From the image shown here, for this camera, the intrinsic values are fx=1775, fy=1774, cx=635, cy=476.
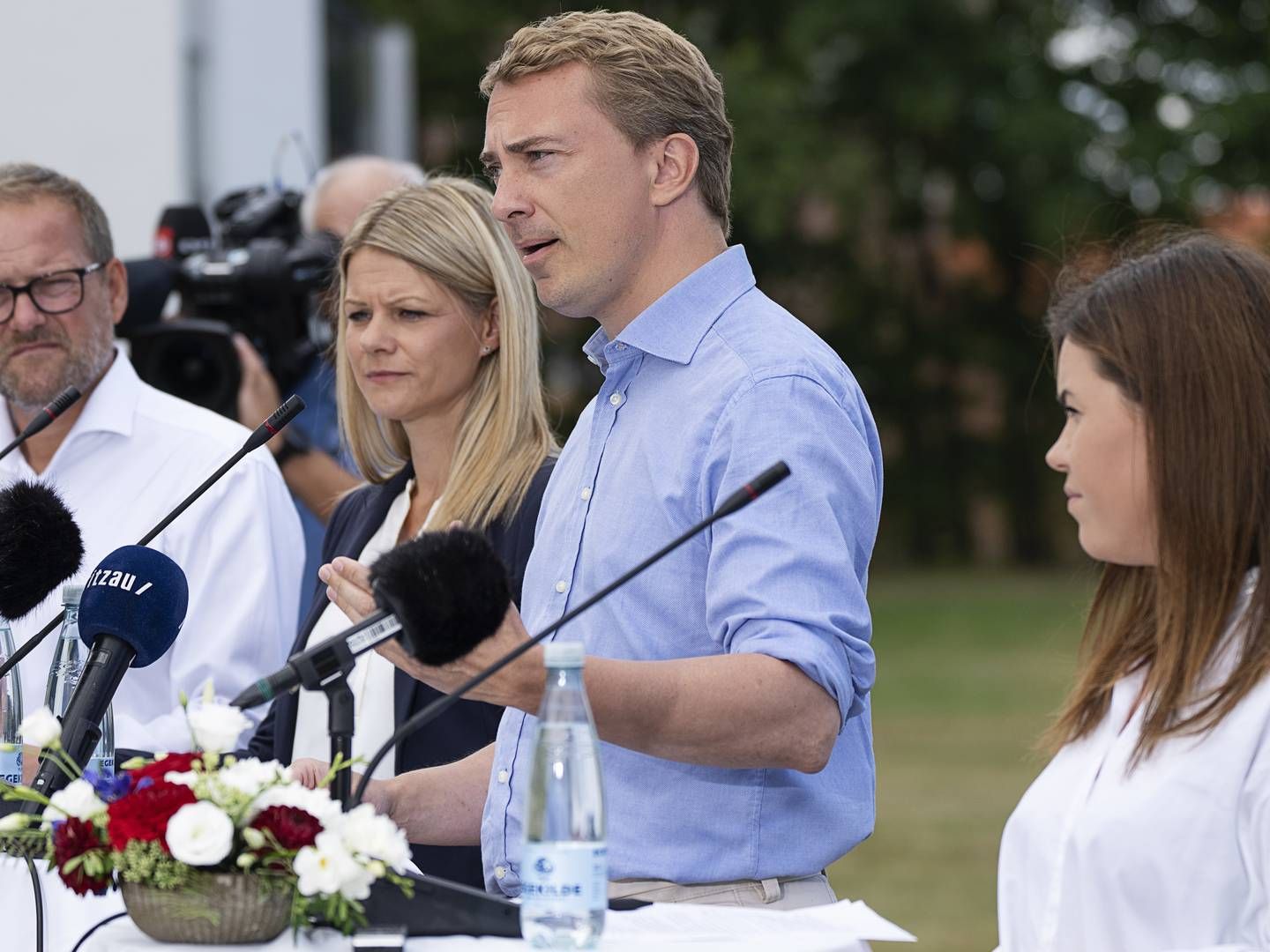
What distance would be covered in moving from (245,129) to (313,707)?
431 cm

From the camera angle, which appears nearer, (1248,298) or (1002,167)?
(1248,298)

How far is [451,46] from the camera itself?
21.5 metres

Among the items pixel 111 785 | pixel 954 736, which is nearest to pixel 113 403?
pixel 111 785

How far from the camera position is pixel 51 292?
13.0 feet

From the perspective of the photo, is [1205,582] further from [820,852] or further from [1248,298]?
[820,852]

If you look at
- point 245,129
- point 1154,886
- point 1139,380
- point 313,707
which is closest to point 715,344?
point 1139,380

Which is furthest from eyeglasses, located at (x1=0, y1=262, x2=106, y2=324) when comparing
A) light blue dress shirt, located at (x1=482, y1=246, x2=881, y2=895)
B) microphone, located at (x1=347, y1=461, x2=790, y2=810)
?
microphone, located at (x1=347, y1=461, x2=790, y2=810)

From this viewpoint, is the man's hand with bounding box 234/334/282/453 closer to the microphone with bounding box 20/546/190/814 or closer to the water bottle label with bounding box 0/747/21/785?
the water bottle label with bounding box 0/747/21/785

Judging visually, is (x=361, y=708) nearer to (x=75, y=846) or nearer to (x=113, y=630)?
(x=113, y=630)

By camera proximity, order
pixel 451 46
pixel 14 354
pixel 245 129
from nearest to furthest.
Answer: pixel 14 354 → pixel 245 129 → pixel 451 46

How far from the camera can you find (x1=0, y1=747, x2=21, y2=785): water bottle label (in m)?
2.70

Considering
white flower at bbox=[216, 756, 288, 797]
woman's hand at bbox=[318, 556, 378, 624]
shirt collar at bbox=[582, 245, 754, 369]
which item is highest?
shirt collar at bbox=[582, 245, 754, 369]

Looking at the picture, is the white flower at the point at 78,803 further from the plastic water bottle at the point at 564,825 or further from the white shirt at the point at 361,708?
the white shirt at the point at 361,708

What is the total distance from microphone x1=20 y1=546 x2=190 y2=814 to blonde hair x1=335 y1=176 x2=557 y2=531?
1.00 m
